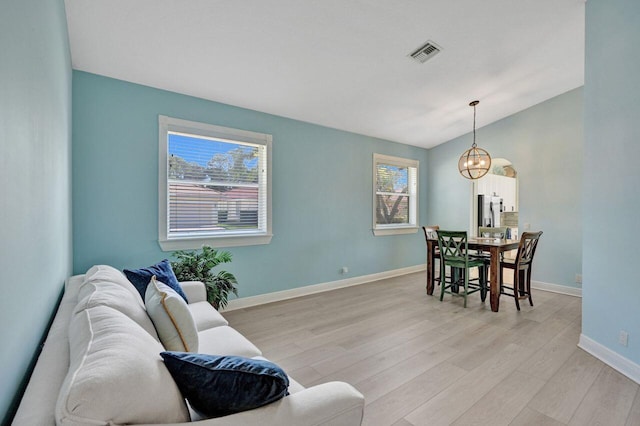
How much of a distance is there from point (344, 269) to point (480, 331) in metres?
2.22

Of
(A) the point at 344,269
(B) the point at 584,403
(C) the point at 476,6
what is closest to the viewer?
(B) the point at 584,403

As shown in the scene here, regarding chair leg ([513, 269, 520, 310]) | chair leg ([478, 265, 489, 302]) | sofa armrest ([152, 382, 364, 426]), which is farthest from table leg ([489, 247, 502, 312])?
sofa armrest ([152, 382, 364, 426])

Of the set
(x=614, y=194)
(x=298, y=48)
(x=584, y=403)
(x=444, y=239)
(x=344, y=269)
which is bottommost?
(x=584, y=403)

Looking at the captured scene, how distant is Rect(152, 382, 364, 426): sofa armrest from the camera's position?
88 centimetres

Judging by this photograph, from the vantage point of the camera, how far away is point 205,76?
3.06 m

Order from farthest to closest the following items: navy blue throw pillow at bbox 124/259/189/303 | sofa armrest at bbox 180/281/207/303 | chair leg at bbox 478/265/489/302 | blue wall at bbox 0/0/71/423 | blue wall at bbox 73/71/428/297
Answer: chair leg at bbox 478/265/489/302 → blue wall at bbox 73/71/428/297 → sofa armrest at bbox 180/281/207/303 → navy blue throw pillow at bbox 124/259/189/303 → blue wall at bbox 0/0/71/423

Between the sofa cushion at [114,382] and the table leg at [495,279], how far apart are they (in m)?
3.87

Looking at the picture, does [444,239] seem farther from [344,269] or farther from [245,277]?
[245,277]

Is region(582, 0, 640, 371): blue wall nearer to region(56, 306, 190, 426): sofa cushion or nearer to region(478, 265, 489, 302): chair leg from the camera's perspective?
region(478, 265, 489, 302): chair leg

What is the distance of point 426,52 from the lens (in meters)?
3.06

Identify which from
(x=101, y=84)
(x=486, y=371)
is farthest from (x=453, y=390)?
(x=101, y=84)

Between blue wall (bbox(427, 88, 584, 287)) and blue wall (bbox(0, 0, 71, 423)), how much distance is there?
5.14 metres

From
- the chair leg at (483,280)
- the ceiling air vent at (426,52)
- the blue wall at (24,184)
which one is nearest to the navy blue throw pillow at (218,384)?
the blue wall at (24,184)

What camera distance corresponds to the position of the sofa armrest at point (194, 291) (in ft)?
8.40
